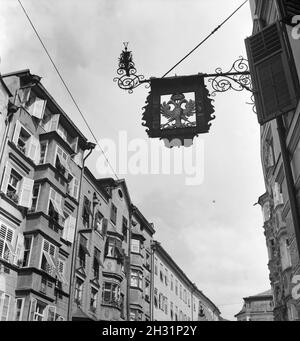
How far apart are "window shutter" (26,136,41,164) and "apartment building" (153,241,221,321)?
24277 mm

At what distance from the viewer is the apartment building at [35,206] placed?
2188 centimetres

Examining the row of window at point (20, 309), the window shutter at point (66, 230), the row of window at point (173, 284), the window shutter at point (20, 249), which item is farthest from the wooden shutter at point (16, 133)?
the row of window at point (173, 284)

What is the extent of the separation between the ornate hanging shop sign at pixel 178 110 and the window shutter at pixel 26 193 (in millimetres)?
16361

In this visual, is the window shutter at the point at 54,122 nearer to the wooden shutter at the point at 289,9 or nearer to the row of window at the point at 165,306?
the wooden shutter at the point at 289,9

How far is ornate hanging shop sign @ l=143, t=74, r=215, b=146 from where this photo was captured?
8.12m

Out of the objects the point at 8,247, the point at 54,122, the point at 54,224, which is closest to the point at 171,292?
the point at 54,224

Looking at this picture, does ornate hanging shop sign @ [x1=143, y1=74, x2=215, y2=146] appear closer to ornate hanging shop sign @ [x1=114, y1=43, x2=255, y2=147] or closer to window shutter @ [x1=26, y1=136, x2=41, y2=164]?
ornate hanging shop sign @ [x1=114, y1=43, x2=255, y2=147]

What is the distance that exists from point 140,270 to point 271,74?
33973 millimetres

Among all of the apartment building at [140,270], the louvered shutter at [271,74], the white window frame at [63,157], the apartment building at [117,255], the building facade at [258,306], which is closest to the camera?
the louvered shutter at [271,74]

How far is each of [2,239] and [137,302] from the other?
1991 cm

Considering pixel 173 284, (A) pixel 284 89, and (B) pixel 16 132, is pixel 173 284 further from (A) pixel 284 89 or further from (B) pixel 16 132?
(A) pixel 284 89

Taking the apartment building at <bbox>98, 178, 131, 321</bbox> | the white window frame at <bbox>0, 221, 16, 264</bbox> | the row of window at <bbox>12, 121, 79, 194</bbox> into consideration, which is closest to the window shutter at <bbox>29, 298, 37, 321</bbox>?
the white window frame at <bbox>0, 221, 16, 264</bbox>

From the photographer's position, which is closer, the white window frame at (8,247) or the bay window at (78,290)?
the white window frame at (8,247)
